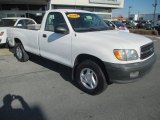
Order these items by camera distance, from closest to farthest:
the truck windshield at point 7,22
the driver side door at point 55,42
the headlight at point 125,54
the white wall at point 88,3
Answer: the headlight at point 125,54 → the driver side door at point 55,42 → the truck windshield at point 7,22 → the white wall at point 88,3

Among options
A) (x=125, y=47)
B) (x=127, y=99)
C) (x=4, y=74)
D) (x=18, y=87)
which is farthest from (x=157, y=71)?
(x=4, y=74)

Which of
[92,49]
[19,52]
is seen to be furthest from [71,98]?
[19,52]

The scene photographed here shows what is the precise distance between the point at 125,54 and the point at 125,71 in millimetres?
340

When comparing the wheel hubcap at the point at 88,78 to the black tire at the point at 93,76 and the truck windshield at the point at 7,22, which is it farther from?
the truck windshield at the point at 7,22

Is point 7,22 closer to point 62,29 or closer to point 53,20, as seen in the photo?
point 53,20

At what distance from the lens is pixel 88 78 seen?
16.0 ft

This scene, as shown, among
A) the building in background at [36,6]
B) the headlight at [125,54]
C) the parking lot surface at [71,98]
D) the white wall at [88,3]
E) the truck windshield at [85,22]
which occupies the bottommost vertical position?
the parking lot surface at [71,98]

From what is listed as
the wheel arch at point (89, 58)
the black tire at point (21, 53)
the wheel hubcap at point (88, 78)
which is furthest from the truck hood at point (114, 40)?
the black tire at point (21, 53)

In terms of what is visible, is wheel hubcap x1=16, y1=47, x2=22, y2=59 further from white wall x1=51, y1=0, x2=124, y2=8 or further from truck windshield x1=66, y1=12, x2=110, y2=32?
white wall x1=51, y1=0, x2=124, y2=8

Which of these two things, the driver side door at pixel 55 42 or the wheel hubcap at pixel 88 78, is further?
the driver side door at pixel 55 42

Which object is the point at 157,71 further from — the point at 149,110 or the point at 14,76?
the point at 14,76

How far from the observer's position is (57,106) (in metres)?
4.30

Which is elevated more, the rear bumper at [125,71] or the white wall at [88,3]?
the white wall at [88,3]

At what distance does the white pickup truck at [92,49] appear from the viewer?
4.24 metres
